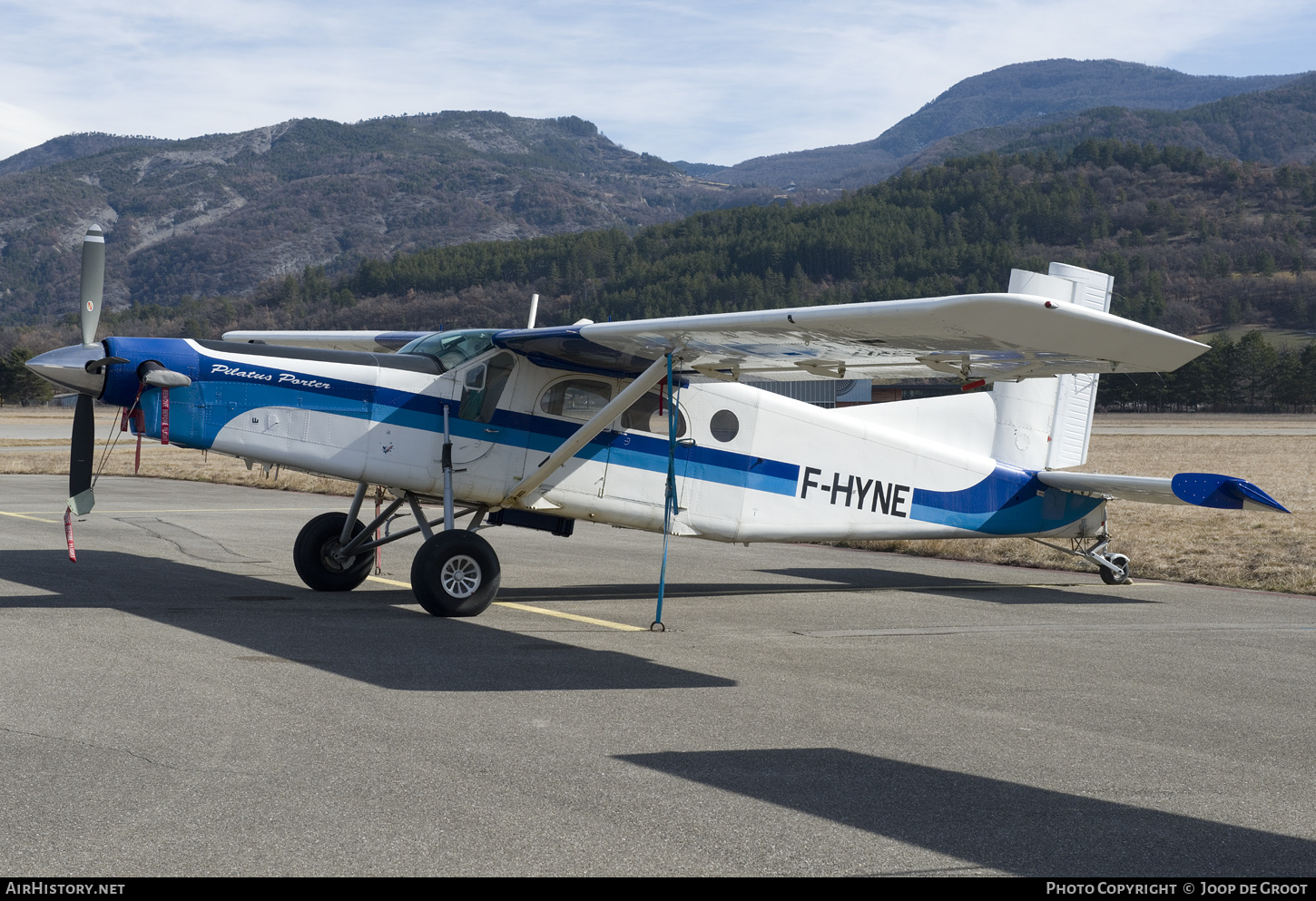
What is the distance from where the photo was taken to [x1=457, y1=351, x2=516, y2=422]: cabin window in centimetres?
1034

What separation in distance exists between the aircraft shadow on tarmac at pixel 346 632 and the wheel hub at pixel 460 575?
30cm

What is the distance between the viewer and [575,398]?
1070 cm

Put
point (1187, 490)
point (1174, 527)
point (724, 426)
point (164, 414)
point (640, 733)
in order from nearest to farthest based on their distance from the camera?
point (640, 733) < point (164, 414) < point (1187, 490) < point (724, 426) < point (1174, 527)

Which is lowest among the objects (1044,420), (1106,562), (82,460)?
(1106,562)

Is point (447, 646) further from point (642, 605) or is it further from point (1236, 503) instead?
point (1236, 503)

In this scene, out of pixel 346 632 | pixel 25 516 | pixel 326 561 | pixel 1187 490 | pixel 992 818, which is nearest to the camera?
pixel 992 818

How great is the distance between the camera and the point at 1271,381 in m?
117

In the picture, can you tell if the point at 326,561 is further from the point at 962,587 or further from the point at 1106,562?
the point at 1106,562

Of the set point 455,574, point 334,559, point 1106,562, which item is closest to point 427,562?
point 455,574

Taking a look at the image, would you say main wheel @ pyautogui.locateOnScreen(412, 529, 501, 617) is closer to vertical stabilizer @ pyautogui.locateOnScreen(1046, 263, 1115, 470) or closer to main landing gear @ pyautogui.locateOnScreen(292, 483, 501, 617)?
main landing gear @ pyautogui.locateOnScreen(292, 483, 501, 617)

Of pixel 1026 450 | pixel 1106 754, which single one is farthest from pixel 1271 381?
pixel 1106 754

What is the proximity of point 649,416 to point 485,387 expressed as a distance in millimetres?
1660

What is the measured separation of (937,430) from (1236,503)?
3.09 m

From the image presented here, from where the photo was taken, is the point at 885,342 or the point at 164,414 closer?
the point at 885,342
